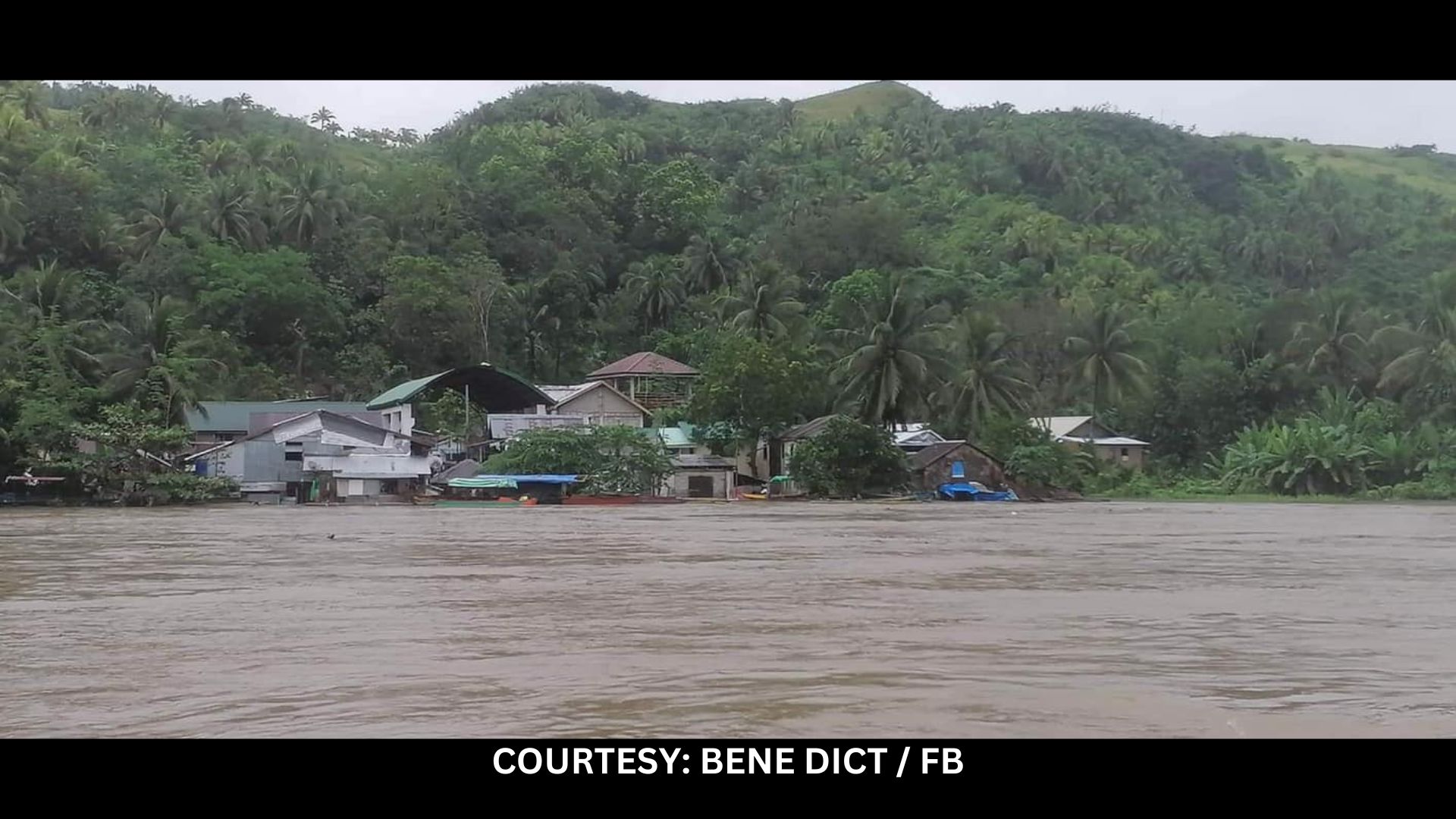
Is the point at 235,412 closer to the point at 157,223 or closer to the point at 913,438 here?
the point at 157,223

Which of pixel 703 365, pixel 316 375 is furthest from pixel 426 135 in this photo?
pixel 703 365

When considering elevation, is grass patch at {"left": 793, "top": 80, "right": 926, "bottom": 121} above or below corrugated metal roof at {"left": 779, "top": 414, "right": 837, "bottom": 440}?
above

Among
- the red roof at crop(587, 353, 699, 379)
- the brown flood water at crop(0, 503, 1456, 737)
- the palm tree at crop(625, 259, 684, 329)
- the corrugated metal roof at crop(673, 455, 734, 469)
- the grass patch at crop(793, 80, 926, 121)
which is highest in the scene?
the grass patch at crop(793, 80, 926, 121)

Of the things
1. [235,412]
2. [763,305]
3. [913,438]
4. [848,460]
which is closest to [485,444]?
[235,412]

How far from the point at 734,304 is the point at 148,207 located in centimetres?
1981

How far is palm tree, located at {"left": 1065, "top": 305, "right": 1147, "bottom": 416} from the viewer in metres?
39.9

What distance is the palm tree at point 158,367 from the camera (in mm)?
33062

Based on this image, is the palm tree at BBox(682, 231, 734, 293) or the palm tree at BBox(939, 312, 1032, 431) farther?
the palm tree at BBox(682, 231, 734, 293)

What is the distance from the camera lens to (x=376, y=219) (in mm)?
47562

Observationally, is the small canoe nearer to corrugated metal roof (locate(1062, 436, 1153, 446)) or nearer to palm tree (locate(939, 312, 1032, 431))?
palm tree (locate(939, 312, 1032, 431))

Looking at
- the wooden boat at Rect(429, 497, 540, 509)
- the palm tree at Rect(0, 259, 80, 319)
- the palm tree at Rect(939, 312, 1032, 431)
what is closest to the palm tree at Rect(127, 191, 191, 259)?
the palm tree at Rect(0, 259, 80, 319)

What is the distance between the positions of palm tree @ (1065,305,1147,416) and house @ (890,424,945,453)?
4.98m

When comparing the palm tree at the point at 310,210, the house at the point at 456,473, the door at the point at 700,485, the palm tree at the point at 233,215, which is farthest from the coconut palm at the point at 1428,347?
the palm tree at the point at 233,215
